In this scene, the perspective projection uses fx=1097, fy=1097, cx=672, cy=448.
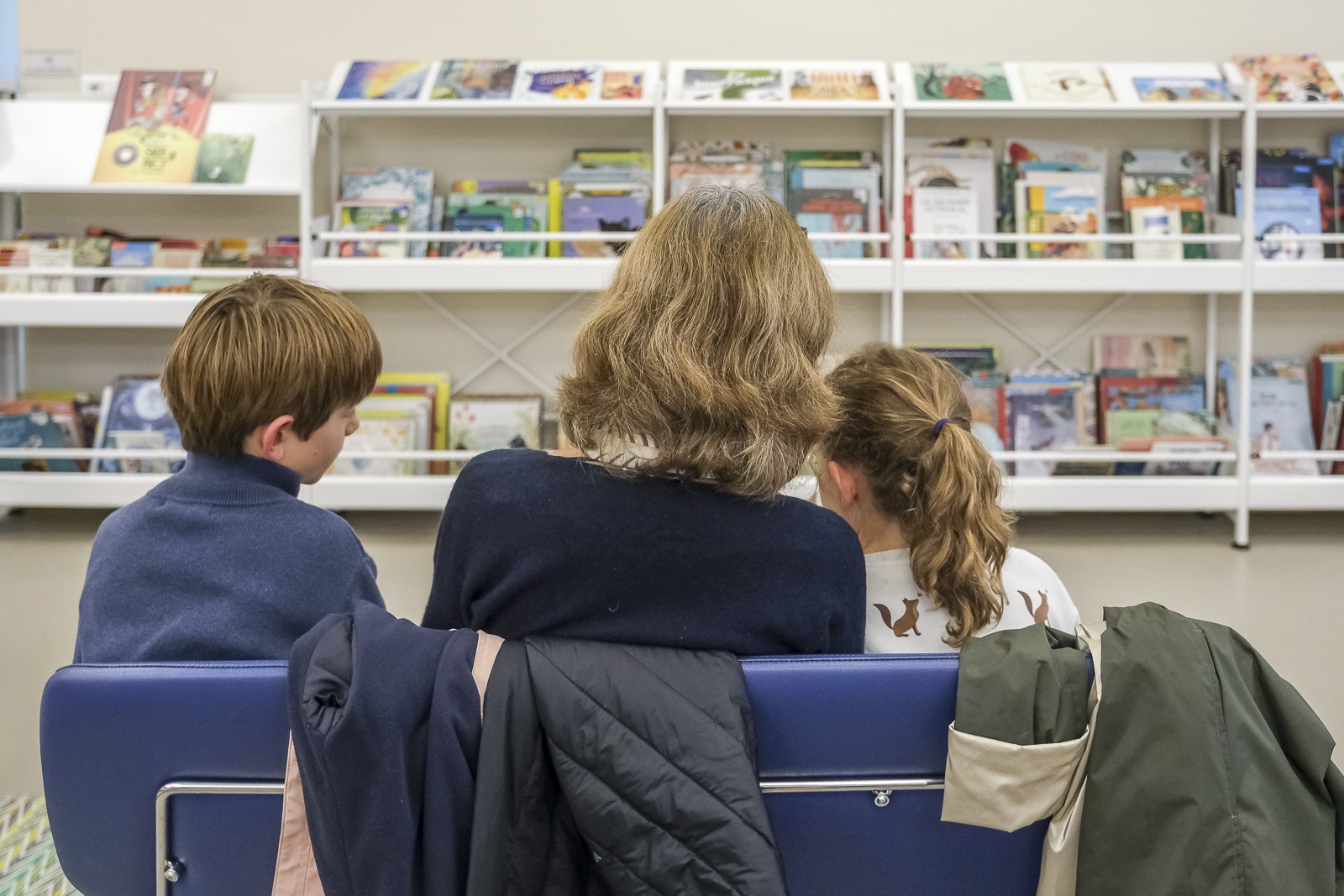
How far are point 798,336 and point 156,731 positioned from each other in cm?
67

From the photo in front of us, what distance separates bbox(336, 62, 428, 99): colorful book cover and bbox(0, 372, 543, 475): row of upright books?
3.08ft

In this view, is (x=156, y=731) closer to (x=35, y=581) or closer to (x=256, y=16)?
(x=35, y=581)

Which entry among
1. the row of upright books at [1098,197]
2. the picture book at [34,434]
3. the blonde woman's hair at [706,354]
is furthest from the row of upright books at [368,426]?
the blonde woman's hair at [706,354]

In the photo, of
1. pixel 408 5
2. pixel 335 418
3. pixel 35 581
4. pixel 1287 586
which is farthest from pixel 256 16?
pixel 1287 586

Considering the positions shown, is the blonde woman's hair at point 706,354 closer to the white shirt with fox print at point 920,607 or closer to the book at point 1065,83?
the white shirt with fox print at point 920,607

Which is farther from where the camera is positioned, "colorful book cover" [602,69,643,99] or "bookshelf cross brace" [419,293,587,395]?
"bookshelf cross brace" [419,293,587,395]

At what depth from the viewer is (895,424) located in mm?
1320

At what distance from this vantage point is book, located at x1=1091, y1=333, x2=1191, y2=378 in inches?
152

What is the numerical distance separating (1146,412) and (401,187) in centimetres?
267

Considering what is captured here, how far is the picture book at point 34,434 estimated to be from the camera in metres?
3.76

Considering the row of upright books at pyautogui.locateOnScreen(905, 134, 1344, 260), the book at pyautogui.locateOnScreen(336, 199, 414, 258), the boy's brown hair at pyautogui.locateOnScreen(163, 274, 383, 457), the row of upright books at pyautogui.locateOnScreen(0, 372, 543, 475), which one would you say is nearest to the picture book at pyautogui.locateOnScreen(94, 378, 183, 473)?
the row of upright books at pyautogui.locateOnScreen(0, 372, 543, 475)

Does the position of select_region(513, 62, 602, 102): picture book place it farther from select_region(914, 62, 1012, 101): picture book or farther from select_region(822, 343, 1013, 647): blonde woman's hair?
select_region(822, 343, 1013, 647): blonde woman's hair

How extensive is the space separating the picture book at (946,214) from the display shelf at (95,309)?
2423mm

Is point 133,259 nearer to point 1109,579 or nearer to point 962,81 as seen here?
point 962,81
